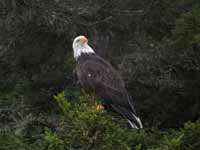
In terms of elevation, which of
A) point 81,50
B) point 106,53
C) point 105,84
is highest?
point 81,50

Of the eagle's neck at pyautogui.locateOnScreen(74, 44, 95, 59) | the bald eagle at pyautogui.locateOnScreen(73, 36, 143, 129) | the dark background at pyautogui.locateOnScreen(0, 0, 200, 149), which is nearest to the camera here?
the bald eagle at pyautogui.locateOnScreen(73, 36, 143, 129)

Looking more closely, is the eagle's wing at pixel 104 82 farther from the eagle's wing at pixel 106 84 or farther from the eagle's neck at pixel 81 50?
the eagle's neck at pixel 81 50

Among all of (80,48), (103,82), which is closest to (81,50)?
(80,48)

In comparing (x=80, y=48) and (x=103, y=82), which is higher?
(x=80, y=48)

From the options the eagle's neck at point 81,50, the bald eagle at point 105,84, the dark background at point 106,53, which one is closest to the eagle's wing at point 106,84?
the bald eagle at point 105,84

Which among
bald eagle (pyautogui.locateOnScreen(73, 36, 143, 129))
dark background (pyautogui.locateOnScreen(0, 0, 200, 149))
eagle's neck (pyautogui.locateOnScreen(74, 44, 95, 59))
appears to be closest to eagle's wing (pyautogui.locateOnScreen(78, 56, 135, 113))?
bald eagle (pyautogui.locateOnScreen(73, 36, 143, 129))

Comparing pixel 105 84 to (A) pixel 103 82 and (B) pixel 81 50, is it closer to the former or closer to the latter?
(A) pixel 103 82

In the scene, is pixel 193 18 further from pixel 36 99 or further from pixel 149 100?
pixel 36 99

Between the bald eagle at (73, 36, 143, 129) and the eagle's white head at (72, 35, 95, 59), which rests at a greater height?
the eagle's white head at (72, 35, 95, 59)

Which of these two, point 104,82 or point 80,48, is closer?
point 104,82

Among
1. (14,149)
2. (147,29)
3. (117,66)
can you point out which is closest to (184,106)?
(117,66)

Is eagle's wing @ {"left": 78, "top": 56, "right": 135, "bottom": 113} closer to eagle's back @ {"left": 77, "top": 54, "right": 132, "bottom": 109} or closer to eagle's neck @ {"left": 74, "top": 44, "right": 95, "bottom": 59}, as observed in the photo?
eagle's back @ {"left": 77, "top": 54, "right": 132, "bottom": 109}

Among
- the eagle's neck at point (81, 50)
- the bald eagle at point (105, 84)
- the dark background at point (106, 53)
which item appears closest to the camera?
the bald eagle at point (105, 84)

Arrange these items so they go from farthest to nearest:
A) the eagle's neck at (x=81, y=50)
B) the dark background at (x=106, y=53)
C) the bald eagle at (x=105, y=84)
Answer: the dark background at (x=106, y=53) → the eagle's neck at (x=81, y=50) → the bald eagle at (x=105, y=84)
